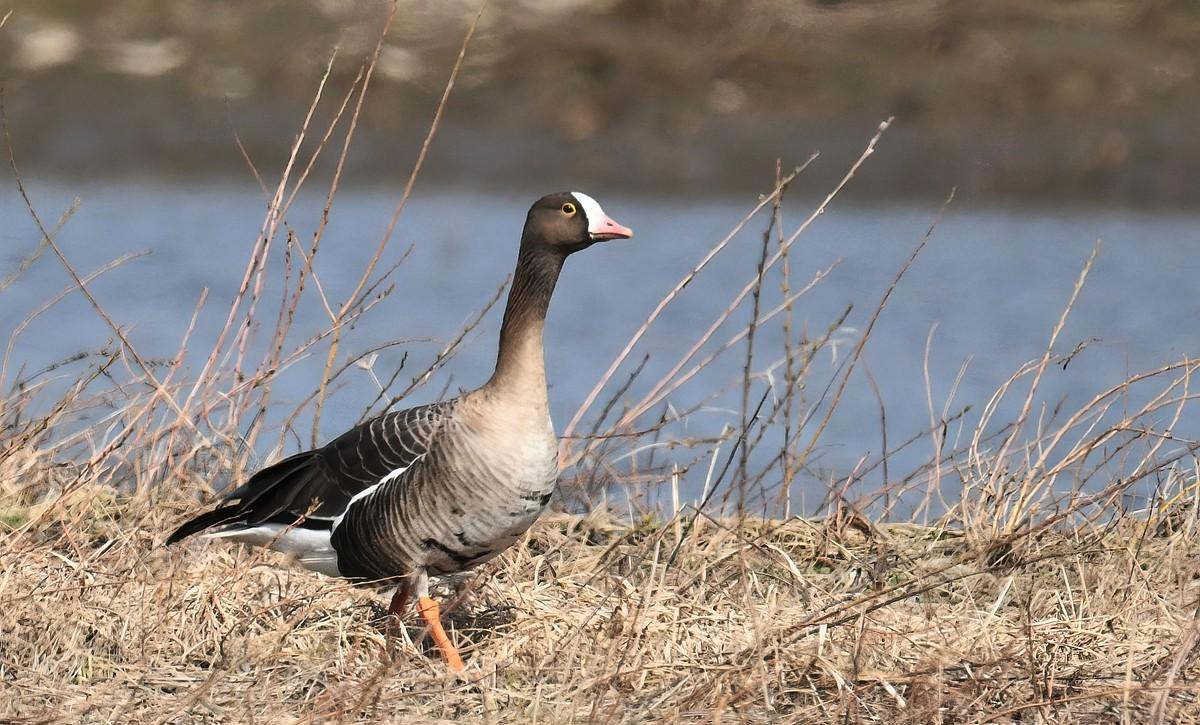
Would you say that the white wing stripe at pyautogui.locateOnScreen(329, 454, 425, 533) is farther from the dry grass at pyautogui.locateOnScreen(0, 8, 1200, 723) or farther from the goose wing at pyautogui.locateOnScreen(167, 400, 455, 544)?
the dry grass at pyautogui.locateOnScreen(0, 8, 1200, 723)

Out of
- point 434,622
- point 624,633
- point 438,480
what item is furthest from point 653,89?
point 624,633

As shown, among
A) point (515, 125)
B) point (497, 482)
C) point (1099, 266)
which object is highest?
point (497, 482)

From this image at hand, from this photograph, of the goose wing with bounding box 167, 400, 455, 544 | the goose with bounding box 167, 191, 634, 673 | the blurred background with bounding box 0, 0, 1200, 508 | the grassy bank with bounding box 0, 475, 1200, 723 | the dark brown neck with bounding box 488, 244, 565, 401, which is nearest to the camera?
the grassy bank with bounding box 0, 475, 1200, 723

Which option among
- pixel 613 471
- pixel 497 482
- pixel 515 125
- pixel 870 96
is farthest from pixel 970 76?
pixel 497 482

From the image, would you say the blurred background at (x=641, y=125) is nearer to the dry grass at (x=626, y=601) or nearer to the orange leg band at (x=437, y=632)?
the dry grass at (x=626, y=601)

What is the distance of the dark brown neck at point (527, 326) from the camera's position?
4.65 m

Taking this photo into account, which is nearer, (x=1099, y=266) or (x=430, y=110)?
(x=1099, y=266)

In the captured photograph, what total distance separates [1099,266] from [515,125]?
5025 millimetres

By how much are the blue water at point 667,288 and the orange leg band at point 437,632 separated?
248 centimetres

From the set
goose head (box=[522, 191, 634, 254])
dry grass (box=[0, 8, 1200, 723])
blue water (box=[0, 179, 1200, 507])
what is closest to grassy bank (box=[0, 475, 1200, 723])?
dry grass (box=[0, 8, 1200, 723])

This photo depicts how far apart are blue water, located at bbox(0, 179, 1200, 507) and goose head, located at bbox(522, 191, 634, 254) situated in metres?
2.39

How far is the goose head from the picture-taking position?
4.74 m

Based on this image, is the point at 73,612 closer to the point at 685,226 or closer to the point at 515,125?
the point at 685,226

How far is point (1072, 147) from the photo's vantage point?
15.1m
